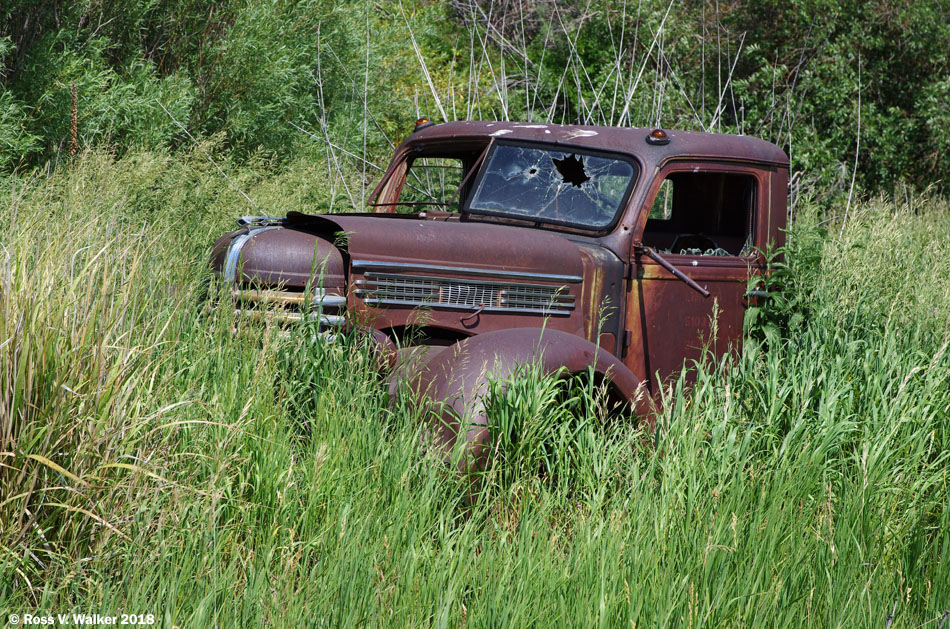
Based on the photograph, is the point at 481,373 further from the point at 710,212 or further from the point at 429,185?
the point at 429,185

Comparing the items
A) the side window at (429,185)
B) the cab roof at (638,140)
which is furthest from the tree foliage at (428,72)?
the cab roof at (638,140)

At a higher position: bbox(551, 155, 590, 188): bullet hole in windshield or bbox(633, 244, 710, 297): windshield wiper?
bbox(551, 155, 590, 188): bullet hole in windshield

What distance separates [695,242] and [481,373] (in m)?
2.17

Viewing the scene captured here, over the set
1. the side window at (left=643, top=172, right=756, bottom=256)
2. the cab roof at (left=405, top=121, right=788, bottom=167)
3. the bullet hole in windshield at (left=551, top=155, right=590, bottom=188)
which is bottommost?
the side window at (left=643, top=172, right=756, bottom=256)

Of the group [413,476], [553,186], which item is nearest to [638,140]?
[553,186]

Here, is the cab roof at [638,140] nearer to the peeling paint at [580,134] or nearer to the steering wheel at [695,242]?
the peeling paint at [580,134]

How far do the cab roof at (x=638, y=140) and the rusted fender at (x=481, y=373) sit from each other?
117 centimetres

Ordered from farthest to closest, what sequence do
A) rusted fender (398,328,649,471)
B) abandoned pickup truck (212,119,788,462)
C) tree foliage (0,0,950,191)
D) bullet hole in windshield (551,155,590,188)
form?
tree foliage (0,0,950,191)
bullet hole in windshield (551,155,590,188)
abandoned pickup truck (212,119,788,462)
rusted fender (398,328,649,471)

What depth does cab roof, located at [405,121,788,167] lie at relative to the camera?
438 centimetres

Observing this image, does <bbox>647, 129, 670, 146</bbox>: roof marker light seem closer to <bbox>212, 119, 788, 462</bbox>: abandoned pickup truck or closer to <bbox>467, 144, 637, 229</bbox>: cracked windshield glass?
<bbox>212, 119, 788, 462</bbox>: abandoned pickup truck

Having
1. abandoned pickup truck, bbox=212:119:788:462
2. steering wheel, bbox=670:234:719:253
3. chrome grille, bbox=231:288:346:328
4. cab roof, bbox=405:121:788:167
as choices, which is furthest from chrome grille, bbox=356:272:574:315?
steering wheel, bbox=670:234:719:253

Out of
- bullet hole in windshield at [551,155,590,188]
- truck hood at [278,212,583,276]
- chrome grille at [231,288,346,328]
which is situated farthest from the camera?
bullet hole in windshield at [551,155,590,188]

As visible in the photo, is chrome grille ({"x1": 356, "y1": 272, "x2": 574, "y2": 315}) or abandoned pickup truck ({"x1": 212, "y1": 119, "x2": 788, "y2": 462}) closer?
abandoned pickup truck ({"x1": 212, "y1": 119, "x2": 788, "y2": 462})

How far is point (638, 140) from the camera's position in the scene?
441 cm
